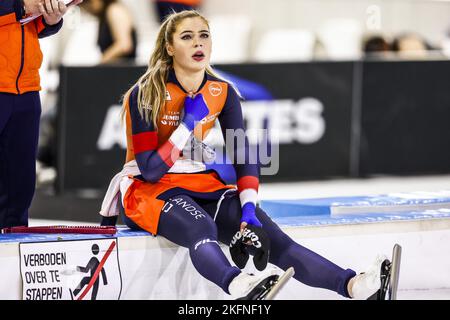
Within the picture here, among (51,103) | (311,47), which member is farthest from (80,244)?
(311,47)

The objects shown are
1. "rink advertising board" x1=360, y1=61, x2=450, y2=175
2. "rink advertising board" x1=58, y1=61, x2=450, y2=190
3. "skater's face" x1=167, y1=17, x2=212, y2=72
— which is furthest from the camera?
"rink advertising board" x1=360, y1=61, x2=450, y2=175

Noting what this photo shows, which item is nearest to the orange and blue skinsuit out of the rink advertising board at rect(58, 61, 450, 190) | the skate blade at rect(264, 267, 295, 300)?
the skate blade at rect(264, 267, 295, 300)

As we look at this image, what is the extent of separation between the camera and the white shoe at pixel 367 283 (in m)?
4.23

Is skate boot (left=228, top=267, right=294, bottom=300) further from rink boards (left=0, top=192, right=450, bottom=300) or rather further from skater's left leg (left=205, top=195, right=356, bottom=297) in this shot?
rink boards (left=0, top=192, right=450, bottom=300)

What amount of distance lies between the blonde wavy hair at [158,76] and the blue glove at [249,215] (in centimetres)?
51

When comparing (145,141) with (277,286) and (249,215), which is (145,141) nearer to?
(249,215)

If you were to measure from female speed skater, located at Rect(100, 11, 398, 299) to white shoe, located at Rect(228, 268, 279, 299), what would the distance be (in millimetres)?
172

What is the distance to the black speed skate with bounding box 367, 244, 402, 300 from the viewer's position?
14.1 feet

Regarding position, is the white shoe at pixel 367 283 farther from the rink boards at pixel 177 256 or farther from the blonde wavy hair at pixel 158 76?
the blonde wavy hair at pixel 158 76

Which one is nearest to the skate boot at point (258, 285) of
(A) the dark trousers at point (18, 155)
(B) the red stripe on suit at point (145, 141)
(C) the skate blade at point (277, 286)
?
(C) the skate blade at point (277, 286)

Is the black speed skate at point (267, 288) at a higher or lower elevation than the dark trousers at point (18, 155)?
lower

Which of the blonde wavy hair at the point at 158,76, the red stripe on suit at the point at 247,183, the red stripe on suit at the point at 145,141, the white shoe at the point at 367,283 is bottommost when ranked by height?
the white shoe at the point at 367,283

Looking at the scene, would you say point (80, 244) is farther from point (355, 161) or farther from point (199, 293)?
point (355, 161)

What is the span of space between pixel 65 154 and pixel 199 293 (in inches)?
117
